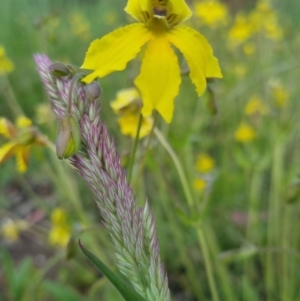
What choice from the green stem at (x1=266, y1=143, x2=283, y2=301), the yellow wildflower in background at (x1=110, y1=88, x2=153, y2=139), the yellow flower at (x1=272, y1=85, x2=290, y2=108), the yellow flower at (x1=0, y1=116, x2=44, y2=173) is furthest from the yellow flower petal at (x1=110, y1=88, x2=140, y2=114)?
the yellow flower at (x1=272, y1=85, x2=290, y2=108)

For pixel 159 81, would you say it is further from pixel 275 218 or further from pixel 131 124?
pixel 275 218

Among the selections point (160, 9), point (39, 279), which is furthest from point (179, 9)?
point (39, 279)

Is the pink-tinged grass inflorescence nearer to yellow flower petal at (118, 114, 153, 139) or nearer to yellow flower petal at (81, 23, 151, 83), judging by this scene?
yellow flower petal at (81, 23, 151, 83)

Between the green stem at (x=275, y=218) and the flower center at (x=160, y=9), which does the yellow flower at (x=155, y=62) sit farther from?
the green stem at (x=275, y=218)

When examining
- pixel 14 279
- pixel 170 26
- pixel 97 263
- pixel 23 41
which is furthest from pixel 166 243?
pixel 23 41

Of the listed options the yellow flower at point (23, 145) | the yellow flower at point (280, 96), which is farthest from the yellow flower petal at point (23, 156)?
the yellow flower at point (280, 96)
